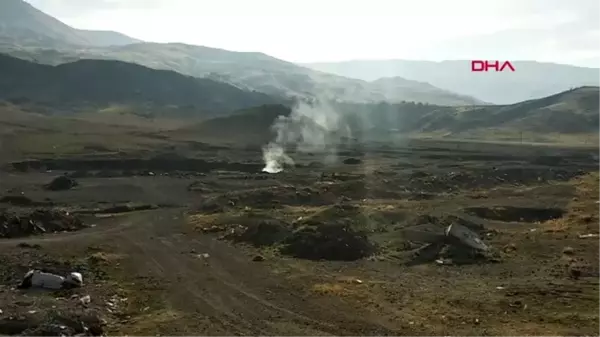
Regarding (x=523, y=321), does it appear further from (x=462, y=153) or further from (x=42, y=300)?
(x=462, y=153)

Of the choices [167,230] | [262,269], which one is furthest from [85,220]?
[262,269]

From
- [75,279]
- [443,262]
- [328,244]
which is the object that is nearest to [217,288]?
[75,279]

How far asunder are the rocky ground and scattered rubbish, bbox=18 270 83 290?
0.68m

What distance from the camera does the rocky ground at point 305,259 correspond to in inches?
1075

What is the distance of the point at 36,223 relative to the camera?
161ft

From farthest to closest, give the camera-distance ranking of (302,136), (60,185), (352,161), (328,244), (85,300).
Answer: (302,136)
(352,161)
(60,185)
(328,244)
(85,300)

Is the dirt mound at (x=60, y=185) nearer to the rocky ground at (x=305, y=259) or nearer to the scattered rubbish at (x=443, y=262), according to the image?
the rocky ground at (x=305, y=259)

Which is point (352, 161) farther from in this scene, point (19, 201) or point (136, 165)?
point (19, 201)

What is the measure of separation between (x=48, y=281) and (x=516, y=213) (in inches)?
1607

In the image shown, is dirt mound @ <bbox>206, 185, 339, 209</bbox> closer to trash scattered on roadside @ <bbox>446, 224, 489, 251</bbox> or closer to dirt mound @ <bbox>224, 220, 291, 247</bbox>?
dirt mound @ <bbox>224, 220, 291, 247</bbox>

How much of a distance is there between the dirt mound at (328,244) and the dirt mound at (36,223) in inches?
772

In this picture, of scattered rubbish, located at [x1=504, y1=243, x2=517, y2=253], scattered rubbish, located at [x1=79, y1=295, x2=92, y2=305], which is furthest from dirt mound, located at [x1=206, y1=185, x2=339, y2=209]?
scattered rubbish, located at [x1=79, y1=295, x2=92, y2=305]

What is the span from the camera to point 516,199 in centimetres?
6419

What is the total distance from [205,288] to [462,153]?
334 feet
